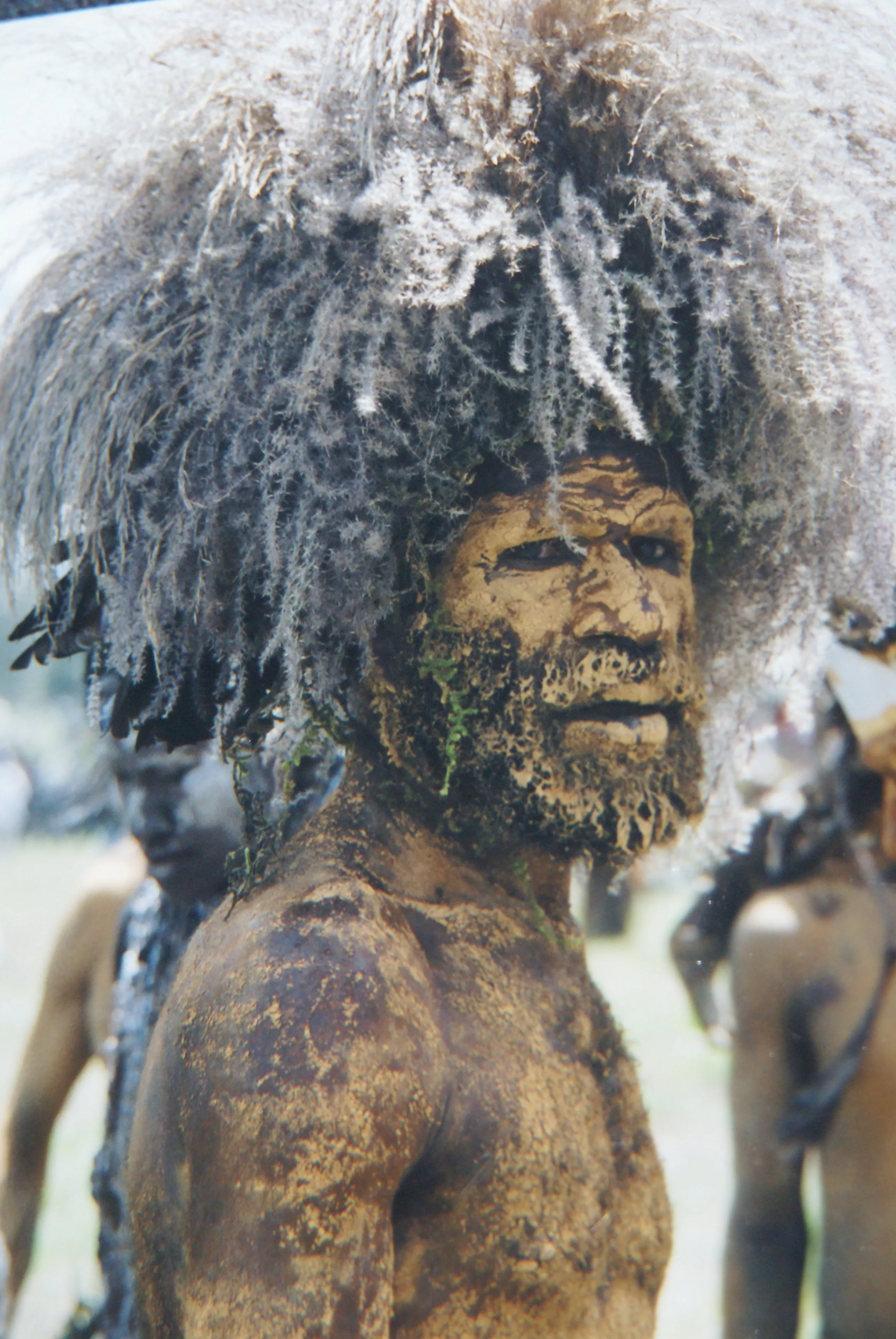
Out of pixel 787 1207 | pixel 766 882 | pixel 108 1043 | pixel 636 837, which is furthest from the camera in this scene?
pixel 766 882

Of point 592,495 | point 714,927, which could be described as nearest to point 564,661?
point 592,495

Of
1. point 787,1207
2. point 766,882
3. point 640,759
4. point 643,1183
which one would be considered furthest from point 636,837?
point 787,1207

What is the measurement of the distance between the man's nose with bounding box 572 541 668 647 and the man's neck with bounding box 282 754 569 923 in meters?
0.31

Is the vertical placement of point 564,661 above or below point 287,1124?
above

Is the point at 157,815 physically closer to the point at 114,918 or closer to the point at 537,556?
the point at 114,918

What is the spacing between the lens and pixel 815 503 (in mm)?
1362

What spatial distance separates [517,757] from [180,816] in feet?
1.86

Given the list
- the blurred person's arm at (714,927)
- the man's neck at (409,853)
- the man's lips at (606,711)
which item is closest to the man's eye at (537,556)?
the man's lips at (606,711)

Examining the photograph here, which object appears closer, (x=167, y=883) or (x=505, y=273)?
(x=505, y=273)

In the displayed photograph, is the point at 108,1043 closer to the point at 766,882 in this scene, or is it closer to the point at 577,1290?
the point at 577,1290

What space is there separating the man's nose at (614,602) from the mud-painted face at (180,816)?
2.01ft

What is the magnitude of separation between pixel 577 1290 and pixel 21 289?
4.75 ft

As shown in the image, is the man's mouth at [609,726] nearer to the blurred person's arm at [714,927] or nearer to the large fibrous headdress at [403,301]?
the large fibrous headdress at [403,301]

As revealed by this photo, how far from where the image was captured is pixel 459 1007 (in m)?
1.19
